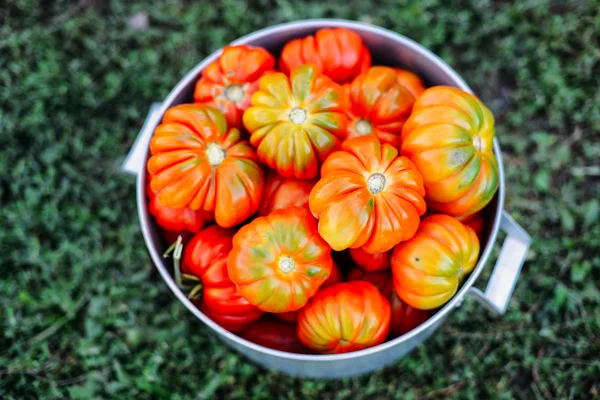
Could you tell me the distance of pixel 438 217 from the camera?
199 centimetres

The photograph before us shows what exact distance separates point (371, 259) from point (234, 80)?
84 cm

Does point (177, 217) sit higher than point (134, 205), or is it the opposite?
point (177, 217)

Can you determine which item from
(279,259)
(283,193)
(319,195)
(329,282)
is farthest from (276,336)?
(319,195)

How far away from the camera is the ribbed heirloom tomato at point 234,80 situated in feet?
7.07

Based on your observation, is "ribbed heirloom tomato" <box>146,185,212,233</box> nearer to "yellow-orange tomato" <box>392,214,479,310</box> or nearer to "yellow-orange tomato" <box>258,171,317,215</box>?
"yellow-orange tomato" <box>258,171,317,215</box>

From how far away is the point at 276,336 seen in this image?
7.18ft

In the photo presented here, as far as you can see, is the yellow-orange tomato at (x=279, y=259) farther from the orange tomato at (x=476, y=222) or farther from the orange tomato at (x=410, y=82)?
the orange tomato at (x=410, y=82)

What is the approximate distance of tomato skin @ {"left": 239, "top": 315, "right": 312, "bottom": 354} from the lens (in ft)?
7.14

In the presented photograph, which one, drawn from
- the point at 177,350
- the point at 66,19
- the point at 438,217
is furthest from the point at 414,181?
the point at 66,19

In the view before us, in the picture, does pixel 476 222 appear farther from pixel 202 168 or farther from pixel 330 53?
pixel 202 168

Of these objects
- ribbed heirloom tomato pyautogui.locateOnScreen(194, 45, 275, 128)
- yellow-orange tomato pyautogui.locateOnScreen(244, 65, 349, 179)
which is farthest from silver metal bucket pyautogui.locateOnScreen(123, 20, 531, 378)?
yellow-orange tomato pyautogui.locateOnScreen(244, 65, 349, 179)

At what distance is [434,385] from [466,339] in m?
0.28

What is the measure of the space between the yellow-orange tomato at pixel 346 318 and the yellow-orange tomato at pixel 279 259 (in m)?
0.11

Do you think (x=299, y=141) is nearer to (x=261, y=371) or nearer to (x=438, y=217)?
(x=438, y=217)
